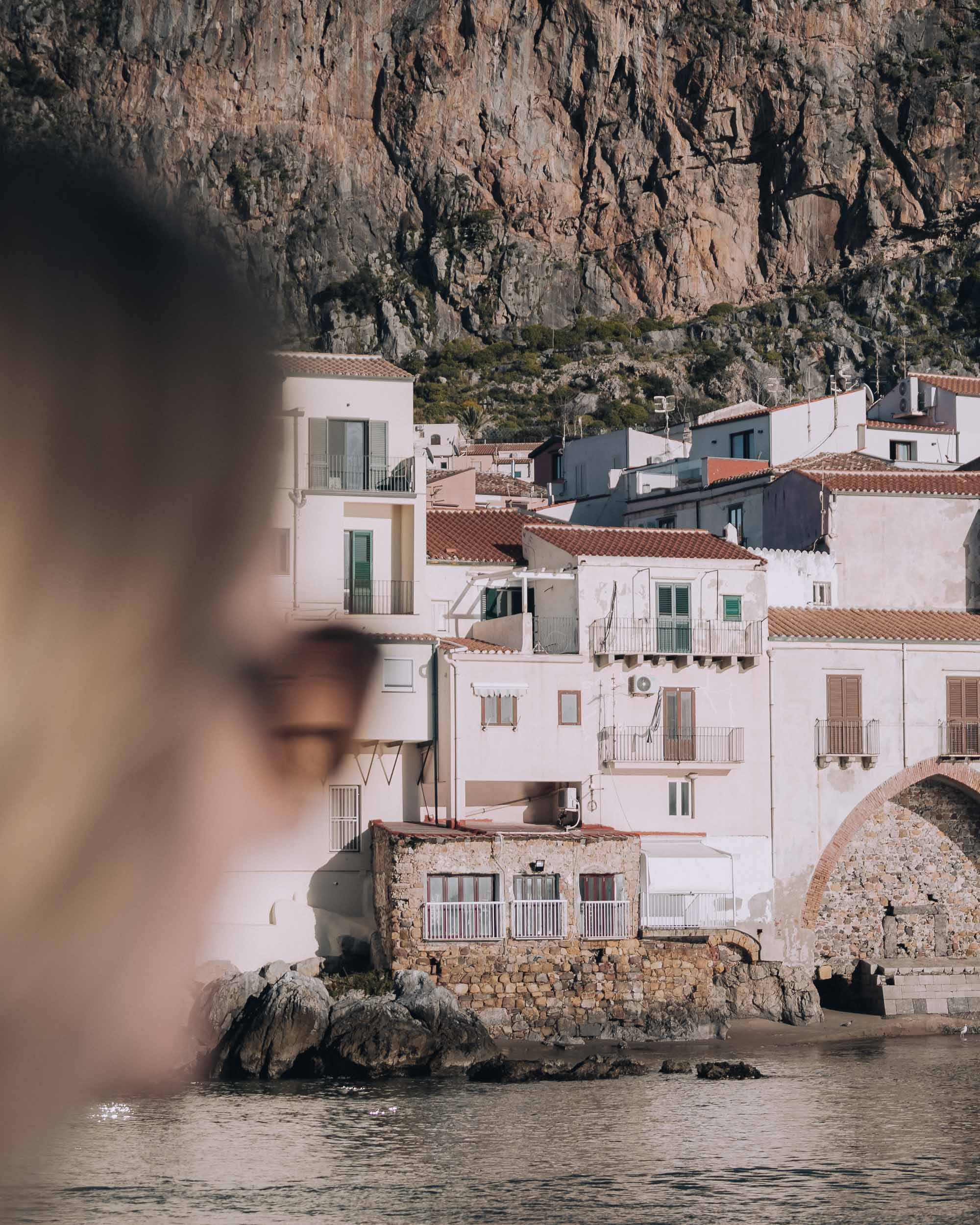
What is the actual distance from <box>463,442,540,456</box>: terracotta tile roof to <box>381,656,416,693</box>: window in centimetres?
7612

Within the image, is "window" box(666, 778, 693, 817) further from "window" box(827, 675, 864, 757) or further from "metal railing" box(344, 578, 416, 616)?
"metal railing" box(344, 578, 416, 616)

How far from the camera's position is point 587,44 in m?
195

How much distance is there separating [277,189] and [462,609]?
138 meters

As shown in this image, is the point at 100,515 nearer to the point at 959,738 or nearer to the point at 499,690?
the point at 499,690

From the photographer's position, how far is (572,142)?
638ft

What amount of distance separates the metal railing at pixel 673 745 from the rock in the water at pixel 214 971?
1117 centimetres

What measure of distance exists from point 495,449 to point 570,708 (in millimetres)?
80348

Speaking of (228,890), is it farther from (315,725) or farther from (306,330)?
(306,330)

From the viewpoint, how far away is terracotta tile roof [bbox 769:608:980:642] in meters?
55.7

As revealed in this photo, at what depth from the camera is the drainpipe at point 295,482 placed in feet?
55.7

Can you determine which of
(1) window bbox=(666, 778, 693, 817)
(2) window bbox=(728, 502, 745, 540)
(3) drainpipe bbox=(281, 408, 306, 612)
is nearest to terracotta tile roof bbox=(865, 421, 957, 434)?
(2) window bbox=(728, 502, 745, 540)

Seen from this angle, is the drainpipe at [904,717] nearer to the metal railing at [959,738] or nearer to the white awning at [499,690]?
the metal railing at [959,738]

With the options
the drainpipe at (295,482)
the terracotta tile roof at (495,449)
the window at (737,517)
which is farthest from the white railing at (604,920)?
the terracotta tile roof at (495,449)

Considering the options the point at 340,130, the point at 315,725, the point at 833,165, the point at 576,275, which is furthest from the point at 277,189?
the point at 315,725
